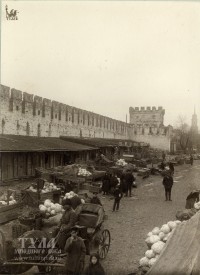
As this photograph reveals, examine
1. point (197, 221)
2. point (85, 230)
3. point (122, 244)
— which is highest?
point (197, 221)

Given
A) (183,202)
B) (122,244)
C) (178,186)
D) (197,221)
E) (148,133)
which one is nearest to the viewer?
(197,221)

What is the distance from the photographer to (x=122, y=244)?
9.69 metres

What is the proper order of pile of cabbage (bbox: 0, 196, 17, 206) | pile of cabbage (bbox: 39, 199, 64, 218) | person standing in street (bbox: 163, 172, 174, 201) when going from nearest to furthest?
1. pile of cabbage (bbox: 39, 199, 64, 218)
2. pile of cabbage (bbox: 0, 196, 17, 206)
3. person standing in street (bbox: 163, 172, 174, 201)

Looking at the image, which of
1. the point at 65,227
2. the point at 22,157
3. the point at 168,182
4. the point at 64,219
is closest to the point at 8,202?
the point at 64,219

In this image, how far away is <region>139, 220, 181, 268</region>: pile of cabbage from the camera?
7.09 metres

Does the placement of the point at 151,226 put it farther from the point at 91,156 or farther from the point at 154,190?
the point at 91,156

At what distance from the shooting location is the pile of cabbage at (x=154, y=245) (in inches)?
279

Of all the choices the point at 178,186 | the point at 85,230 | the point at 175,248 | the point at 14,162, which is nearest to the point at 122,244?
the point at 85,230

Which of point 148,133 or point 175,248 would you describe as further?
point 148,133

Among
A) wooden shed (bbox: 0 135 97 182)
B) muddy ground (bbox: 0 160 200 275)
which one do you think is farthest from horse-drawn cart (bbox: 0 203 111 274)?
wooden shed (bbox: 0 135 97 182)

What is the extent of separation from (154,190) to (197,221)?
14.2 m

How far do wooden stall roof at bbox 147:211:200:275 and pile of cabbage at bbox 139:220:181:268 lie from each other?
1.13ft

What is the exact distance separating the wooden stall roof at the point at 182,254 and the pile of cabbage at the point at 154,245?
13.5 inches
